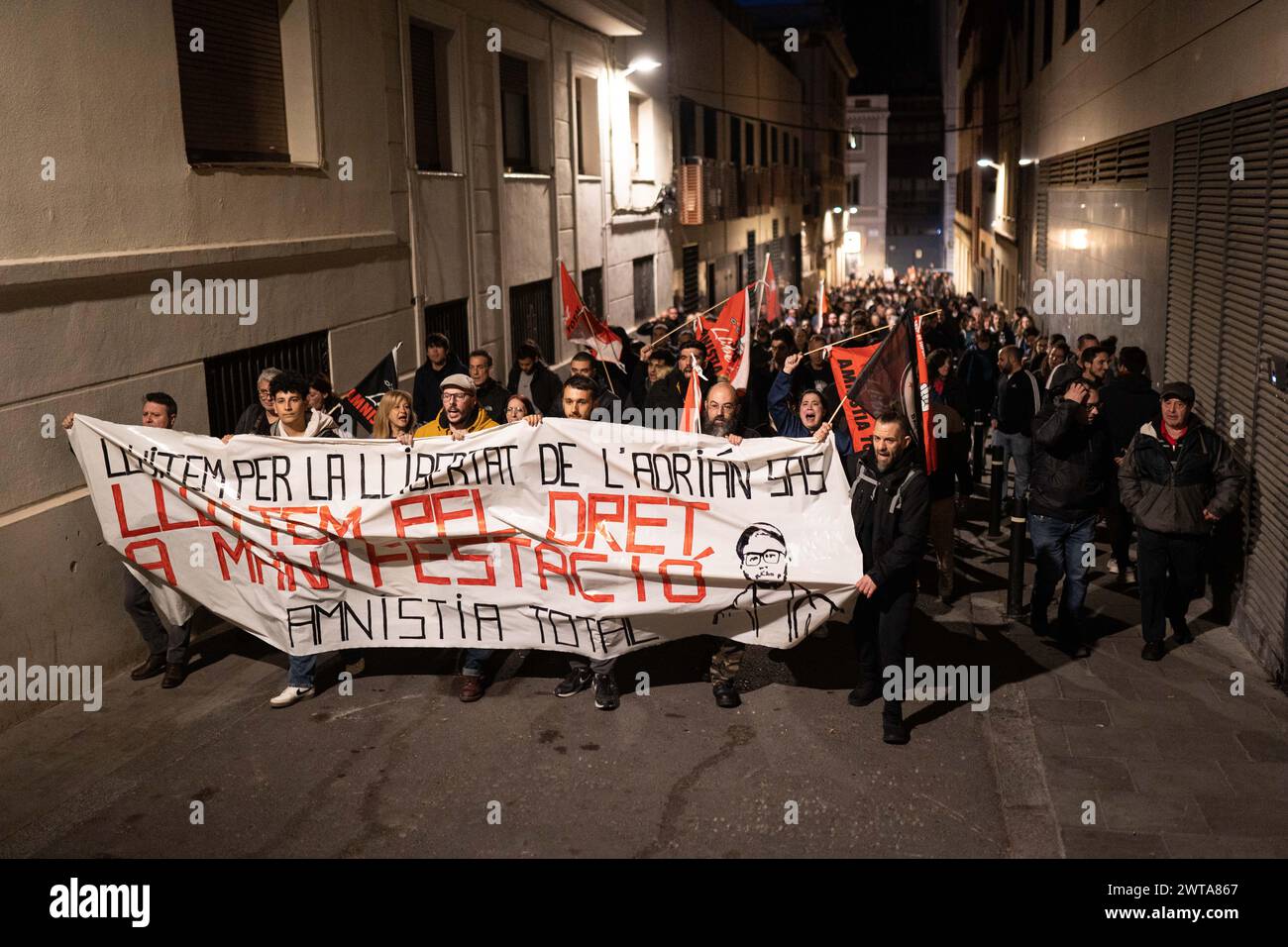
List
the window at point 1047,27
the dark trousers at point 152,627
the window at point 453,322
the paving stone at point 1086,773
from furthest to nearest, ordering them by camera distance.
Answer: the window at point 1047,27
the window at point 453,322
the dark trousers at point 152,627
the paving stone at point 1086,773

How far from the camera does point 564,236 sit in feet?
59.3

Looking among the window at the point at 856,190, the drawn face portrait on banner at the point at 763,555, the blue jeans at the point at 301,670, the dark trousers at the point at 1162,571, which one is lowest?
the blue jeans at the point at 301,670

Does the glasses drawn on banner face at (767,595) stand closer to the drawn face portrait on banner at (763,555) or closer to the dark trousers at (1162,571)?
the drawn face portrait on banner at (763,555)

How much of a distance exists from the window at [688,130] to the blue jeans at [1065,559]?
1938cm

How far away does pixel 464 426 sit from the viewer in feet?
24.6

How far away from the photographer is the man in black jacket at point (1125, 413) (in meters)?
9.37

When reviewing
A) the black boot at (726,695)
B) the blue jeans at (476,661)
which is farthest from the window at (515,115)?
the black boot at (726,695)

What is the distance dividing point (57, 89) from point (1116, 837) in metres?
7.05

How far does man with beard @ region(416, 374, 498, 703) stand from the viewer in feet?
23.9

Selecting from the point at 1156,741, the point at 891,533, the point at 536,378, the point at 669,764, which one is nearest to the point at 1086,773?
the point at 1156,741

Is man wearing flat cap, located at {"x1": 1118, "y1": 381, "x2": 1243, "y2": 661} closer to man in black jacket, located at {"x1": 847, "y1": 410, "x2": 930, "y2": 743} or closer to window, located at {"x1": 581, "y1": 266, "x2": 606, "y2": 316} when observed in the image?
man in black jacket, located at {"x1": 847, "y1": 410, "x2": 930, "y2": 743}

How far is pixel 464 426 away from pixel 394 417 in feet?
1.42

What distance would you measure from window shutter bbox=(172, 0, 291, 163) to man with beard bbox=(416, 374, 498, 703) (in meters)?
3.24

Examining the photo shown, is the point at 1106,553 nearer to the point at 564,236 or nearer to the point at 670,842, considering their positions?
the point at 670,842
